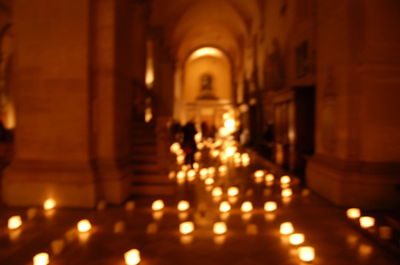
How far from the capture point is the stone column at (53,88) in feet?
18.3

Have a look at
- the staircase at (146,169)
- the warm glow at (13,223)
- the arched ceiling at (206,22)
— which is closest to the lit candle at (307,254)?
the staircase at (146,169)

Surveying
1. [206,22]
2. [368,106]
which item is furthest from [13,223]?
[206,22]

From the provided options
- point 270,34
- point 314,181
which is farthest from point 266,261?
point 270,34

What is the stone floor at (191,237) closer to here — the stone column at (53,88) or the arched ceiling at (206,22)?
the stone column at (53,88)

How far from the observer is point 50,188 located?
5.46 m

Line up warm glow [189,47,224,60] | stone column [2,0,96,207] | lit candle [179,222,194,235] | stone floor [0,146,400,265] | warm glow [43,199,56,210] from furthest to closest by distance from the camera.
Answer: warm glow [189,47,224,60]
stone column [2,0,96,207]
warm glow [43,199,56,210]
lit candle [179,222,194,235]
stone floor [0,146,400,265]

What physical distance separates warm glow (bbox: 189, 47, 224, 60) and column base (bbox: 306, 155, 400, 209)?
1100 inches

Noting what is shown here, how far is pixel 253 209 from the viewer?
17.9 feet

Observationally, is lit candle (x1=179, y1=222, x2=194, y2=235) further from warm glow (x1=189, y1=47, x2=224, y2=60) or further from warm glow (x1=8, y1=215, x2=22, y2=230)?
warm glow (x1=189, y1=47, x2=224, y2=60)

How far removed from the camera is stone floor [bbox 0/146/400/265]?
3520mm

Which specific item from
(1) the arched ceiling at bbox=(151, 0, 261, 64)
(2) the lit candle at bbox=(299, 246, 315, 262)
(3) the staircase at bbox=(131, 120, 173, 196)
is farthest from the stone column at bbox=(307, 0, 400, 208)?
(1) the arched ceiling at bbox=(151, 0, 261, 64)

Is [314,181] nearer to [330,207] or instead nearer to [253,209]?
[330,207]

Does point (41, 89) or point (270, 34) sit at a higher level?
point (270, 34)

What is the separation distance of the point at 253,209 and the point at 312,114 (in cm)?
479
